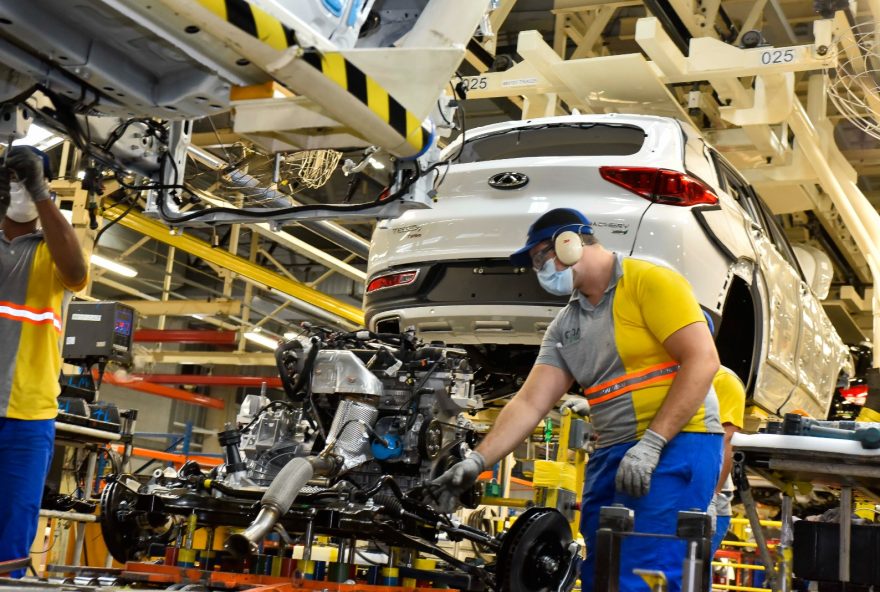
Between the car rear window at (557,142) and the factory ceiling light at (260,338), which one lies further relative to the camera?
the factory ceiling light at (260,338)

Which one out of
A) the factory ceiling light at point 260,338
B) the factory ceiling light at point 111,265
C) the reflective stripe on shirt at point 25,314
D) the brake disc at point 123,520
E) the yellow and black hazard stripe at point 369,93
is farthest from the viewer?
the factory ceiling light at point 260,338

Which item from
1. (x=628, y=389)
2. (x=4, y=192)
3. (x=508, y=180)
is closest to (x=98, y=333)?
(x=508, y=180)

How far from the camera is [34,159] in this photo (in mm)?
3350

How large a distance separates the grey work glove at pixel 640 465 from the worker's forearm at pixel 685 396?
0.04 metres

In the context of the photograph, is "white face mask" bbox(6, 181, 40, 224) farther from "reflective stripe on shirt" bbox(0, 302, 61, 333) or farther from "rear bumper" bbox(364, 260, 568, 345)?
"rear bumper" bbox(364, 260, 568, 345)

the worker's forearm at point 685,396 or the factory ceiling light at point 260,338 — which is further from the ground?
the factory ceiling light at point 260,338

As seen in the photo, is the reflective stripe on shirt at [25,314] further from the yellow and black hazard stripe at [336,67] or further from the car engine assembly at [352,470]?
the yellow and black hazard stripe at [336,67]

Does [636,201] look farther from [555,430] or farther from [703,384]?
[703,384]

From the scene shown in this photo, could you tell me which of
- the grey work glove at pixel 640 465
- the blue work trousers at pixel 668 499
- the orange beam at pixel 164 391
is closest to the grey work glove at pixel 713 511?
the blue work trousers at pixel 668 499

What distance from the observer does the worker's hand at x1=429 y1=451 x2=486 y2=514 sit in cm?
349

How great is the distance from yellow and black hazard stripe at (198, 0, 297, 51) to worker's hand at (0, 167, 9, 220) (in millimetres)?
1259

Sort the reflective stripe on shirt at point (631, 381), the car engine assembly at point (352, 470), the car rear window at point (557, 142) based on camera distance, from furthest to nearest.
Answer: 1. the car rear window at point (557, 142)
2. the car engine assembly at point (352, 470)
3. the reflective stripe on shirt at point (631, 381)

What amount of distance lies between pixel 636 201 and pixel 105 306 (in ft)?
11.8

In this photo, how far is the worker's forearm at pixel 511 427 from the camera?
11.8 feet
